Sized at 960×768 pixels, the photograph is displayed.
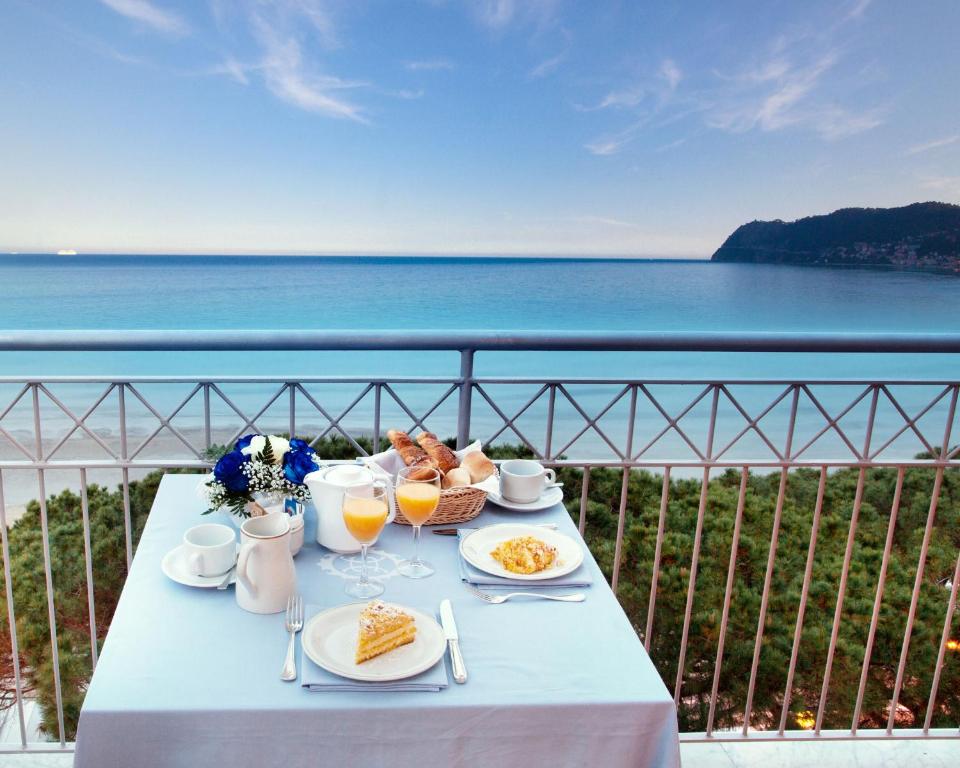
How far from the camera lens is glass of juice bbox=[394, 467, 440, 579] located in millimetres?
1195

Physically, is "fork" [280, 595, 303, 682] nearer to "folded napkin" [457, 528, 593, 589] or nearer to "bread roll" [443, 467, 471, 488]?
"folded napkin" [457, 528, 593, 589]

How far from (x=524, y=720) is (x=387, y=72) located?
1658 cm

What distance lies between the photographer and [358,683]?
893mm

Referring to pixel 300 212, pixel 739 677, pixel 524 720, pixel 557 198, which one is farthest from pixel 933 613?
pixel 300 212

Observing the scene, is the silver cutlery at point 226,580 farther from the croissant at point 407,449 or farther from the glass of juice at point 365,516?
the croissant at point 407,449

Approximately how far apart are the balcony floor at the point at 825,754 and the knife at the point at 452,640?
4.15ft

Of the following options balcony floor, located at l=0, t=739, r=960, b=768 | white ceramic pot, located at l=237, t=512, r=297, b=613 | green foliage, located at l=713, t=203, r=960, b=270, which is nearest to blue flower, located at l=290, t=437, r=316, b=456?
white ceramic pot, located at l=237, t=512, r=297, b=613

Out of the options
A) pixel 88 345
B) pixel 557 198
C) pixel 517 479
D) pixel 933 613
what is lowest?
pixel 933 613

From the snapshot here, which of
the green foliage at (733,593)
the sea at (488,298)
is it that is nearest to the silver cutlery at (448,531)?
the green foliage at (733,593)

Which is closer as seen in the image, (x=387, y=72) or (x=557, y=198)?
(x=387, y=72)

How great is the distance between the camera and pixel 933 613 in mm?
6035

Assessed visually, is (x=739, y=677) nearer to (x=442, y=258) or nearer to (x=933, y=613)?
(x=933, y=613)

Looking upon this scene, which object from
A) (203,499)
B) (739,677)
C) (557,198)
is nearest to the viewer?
(203,499)

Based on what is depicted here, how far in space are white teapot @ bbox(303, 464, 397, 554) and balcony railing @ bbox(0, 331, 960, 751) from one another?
35cm
